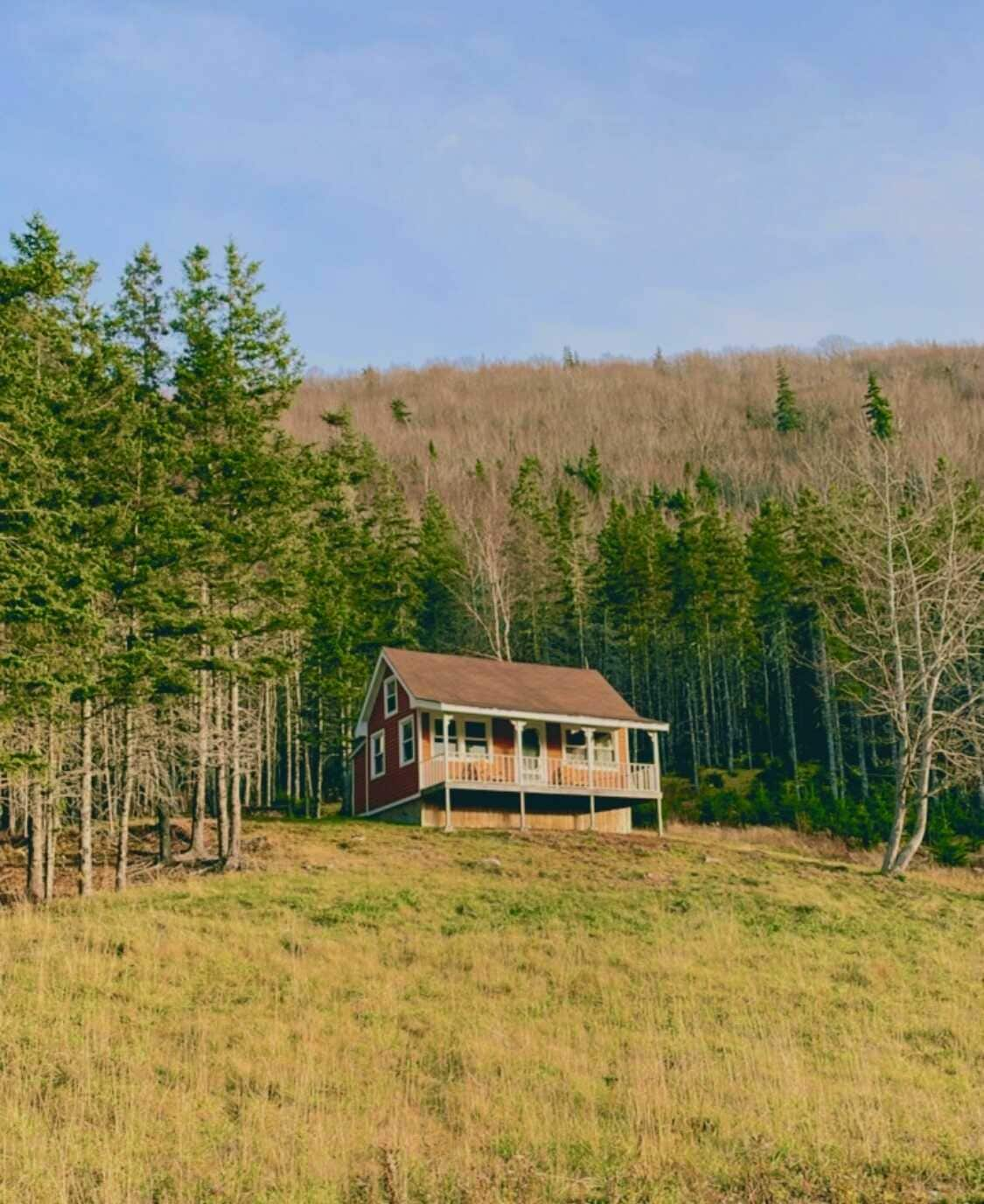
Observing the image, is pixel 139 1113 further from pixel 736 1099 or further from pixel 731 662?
pixel 731 662

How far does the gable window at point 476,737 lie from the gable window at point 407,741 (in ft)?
5.57

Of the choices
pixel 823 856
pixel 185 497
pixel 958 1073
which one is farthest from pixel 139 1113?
pixel 823 856

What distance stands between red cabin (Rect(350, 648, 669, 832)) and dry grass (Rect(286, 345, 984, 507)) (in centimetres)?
3980

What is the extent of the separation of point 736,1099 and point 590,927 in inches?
382

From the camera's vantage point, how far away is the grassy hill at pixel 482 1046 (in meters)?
9.16

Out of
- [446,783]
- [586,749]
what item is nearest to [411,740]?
[446,783]

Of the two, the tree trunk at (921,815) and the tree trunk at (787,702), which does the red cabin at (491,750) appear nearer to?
the tree trunk at (921,815)

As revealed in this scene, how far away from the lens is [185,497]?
28.7 m

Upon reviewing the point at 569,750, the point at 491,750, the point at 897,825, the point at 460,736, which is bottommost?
the point at 897,825

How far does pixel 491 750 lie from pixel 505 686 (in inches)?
106

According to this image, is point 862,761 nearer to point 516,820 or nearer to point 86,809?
point 516,820

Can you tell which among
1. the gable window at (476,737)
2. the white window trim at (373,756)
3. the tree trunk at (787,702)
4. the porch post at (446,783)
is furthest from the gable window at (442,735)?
the tree trunk at (787,702)

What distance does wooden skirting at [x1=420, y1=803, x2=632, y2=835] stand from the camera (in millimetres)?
37344

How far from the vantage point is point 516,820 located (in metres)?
38.2
